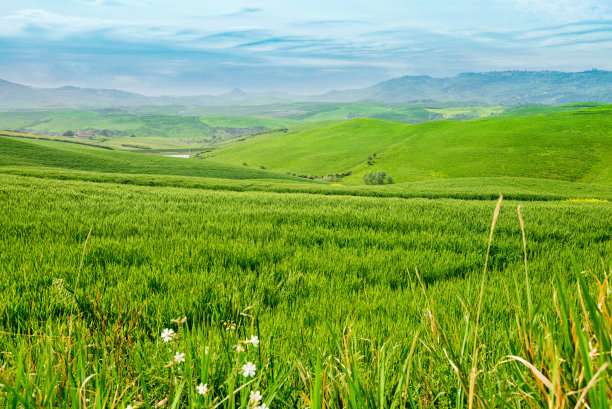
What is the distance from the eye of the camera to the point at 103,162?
65.9 m

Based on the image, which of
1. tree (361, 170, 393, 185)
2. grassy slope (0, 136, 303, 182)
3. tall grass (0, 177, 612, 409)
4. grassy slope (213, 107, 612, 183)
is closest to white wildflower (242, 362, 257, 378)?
tall grass (0, 177, 612, 409)

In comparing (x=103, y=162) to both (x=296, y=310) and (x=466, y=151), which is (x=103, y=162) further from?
(x=466, y=151)

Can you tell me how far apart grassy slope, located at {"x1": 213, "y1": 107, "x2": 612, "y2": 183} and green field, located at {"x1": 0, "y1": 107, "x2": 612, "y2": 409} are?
90.1 meters

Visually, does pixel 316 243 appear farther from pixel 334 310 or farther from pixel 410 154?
pixel 410 154

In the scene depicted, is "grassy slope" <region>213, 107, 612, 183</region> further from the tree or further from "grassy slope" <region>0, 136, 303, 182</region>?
"grassy slope" <region>0, 136, 303, 182</region>

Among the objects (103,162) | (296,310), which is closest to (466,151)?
(103,162)

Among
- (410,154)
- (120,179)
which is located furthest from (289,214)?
(410,154)

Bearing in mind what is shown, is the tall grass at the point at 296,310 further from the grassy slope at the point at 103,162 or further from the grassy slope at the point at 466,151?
the grassy slope at the point at 466,151

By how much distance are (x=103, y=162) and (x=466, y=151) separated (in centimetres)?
9550

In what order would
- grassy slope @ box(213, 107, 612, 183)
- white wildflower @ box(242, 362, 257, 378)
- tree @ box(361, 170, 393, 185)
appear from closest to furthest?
white wildflower @ box(242, 362, 257, 378)
tree @ box(361, 170, 393, 185)
grassy slope @ box(213, 107, 612, 183)

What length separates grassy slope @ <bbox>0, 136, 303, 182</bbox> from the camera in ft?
191

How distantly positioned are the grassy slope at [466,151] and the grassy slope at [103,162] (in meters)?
44.8

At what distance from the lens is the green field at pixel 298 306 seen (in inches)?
52.1

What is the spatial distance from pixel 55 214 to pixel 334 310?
737 cm
